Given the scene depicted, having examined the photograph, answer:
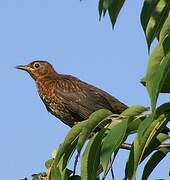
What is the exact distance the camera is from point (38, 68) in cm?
1043

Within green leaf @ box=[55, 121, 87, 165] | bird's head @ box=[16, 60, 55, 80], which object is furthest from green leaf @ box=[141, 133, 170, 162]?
bird's head @ box=[16, 60, 55, 80]

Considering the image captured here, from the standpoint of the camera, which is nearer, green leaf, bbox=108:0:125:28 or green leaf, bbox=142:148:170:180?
green leaf, bbox=142:148:170:180

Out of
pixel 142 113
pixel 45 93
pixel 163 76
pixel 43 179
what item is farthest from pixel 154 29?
pixel 45 93

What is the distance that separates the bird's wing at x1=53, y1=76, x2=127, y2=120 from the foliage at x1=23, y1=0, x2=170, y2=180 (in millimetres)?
5426

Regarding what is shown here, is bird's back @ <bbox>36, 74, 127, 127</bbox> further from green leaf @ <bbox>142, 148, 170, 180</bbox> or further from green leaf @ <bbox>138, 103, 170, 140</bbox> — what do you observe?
green leaf @ <bbox>138, 103, 170, 140</bbox>

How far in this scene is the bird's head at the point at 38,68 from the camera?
33.3 ft

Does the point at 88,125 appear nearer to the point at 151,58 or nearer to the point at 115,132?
the point at 115,132

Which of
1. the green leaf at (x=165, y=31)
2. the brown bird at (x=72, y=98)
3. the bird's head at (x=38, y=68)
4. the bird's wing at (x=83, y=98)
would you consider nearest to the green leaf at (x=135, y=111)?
the green leaf at (x=165, y=31)

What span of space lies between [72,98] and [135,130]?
606 centimetres

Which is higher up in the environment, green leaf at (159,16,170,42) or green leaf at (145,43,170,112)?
green leaf at (159,16,170,42)

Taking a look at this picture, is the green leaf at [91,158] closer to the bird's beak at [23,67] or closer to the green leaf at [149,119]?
the green leaf at [149,119]

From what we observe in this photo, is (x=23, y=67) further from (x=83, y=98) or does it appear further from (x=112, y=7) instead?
(x=112, y=7)

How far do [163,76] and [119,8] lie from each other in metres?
0.88

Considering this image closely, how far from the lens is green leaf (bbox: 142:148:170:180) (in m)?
2.98
